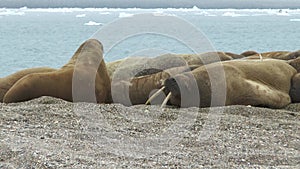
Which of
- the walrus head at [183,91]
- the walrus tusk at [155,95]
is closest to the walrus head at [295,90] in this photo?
the walrus head at [183,91]

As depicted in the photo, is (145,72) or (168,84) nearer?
(168,84)

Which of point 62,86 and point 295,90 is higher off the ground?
point 62,86

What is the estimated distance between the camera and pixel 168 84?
5.21 m

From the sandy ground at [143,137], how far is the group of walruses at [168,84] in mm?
247

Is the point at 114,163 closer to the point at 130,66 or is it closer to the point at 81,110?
the point at 81,110

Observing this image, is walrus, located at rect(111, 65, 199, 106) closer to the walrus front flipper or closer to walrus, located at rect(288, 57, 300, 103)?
the walrus front flipper

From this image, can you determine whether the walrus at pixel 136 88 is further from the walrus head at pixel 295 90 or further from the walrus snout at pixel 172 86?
the walrus head at pixel 295 90

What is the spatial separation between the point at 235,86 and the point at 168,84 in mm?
775

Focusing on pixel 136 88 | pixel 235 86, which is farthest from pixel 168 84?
pixel 235 86

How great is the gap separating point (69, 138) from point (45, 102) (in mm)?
1542

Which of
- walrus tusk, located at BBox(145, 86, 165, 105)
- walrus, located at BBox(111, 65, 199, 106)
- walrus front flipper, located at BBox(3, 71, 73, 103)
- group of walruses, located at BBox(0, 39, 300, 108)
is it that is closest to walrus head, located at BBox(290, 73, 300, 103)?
group of walruses, located at BBox(0, 39, 300, 108)

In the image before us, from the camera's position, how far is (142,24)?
17.6 feet

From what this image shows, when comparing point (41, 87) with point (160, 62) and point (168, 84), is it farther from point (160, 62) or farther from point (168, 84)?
point (160, 62)

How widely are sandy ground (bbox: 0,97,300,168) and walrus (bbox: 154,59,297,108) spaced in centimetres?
29
